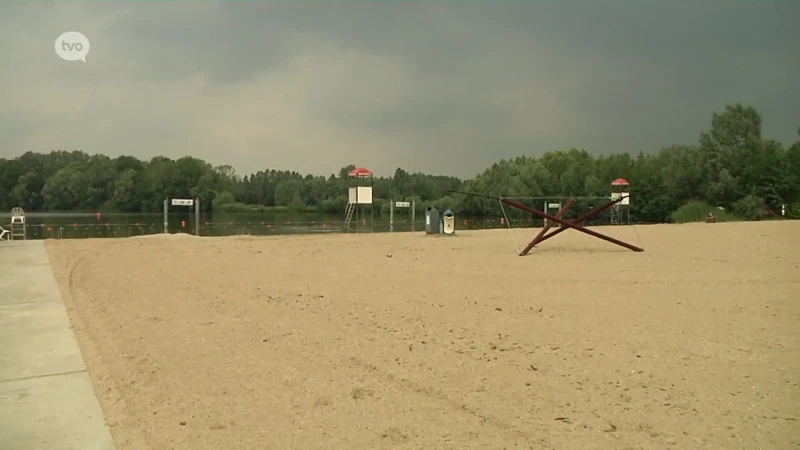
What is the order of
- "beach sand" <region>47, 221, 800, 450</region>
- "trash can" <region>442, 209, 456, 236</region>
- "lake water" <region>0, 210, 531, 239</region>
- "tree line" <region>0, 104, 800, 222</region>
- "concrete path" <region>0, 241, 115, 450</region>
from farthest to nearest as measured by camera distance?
"tree line" <region>0, 104, 800, 222</region> < "lake water" <region>0, 210, 531, 239</region> < "trash can" <region>442, 209, 456, 236</region> < "beach sand" <region>47, 221, 800, 450</region> < "concrete path" <region>0, 241, 115, 450</region>

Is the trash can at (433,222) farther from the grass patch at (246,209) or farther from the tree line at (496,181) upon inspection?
the grass patch at (246,209)

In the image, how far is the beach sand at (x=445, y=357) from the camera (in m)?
4.15

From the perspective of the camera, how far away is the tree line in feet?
164

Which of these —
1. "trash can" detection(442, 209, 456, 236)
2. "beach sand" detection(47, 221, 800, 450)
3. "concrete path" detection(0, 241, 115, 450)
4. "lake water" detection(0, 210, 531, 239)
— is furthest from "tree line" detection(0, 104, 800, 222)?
"concrete path" detection(0, 241, 115, 450)

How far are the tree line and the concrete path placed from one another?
135 feet

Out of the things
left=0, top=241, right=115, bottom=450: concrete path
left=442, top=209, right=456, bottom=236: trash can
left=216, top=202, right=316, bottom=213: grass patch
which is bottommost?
left=0, top=241, right=115, bottom=450: concrete path

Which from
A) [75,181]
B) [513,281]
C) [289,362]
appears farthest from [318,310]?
[75,181]

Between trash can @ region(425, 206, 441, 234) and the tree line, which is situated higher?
the tree line

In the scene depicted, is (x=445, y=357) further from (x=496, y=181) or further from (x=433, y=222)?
(x=496, y=181)

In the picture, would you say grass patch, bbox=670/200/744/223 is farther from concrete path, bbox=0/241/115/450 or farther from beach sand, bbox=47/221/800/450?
concrete path, bbox=0/241/115/450

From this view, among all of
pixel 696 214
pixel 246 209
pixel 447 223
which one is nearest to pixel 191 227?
pixel 447 223

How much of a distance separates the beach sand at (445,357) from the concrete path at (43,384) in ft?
0.56

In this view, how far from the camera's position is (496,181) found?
90.8 metres

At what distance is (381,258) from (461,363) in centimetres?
961
